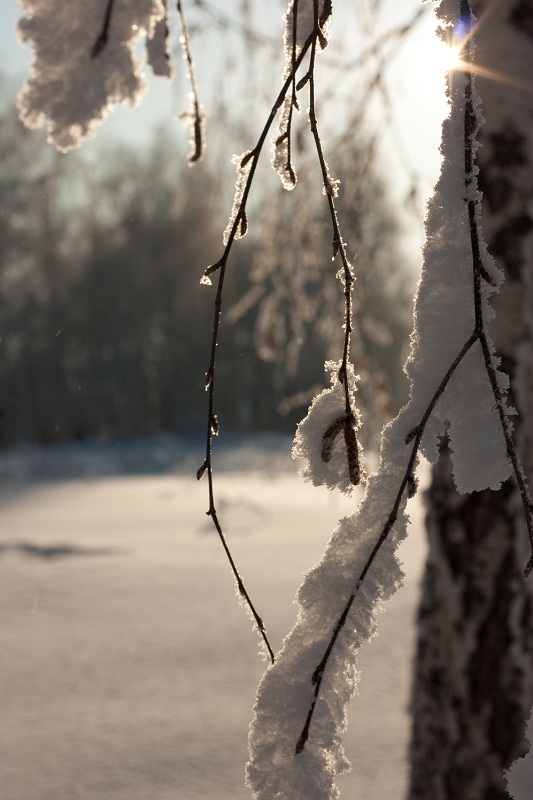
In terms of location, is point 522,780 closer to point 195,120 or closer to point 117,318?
point 195,120

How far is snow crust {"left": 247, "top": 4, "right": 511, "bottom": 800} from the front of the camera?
0.60 m

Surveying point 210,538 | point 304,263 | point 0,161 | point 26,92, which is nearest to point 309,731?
point 26,92

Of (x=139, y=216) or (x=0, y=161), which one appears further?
(x=139, y=216)

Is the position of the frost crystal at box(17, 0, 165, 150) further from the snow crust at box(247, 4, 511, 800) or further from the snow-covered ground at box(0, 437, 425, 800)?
the snow-covered ground at box(0, 437, 425, 800)

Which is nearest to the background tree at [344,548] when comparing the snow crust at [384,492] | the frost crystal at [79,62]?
the snow crust at [384,492]

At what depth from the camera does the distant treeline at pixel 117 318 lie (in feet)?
46.1

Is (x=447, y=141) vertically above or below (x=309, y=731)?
above

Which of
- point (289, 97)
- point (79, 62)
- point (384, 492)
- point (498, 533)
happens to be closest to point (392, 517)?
point (384, 492)

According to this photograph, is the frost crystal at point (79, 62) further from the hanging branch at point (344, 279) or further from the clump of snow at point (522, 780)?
the clump of snow at point (522, 780)

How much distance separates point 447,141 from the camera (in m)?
0.65

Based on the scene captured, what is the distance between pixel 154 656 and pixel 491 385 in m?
2.64

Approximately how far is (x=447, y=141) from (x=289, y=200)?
8.14 feet

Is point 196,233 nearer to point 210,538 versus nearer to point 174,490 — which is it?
point 174,490

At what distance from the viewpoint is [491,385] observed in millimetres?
595
